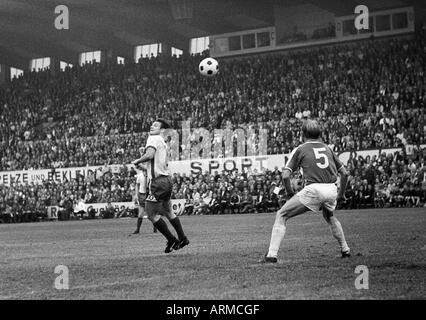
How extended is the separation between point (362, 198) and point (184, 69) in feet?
70.0

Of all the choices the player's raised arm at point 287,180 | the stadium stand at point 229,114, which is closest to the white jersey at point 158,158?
the player's raised arm at point 287,180

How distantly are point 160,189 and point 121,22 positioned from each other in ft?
138

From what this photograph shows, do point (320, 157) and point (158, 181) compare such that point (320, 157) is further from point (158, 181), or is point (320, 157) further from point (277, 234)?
point (158, 181)

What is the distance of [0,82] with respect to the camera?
62312mm

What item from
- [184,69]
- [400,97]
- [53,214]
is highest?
[184,69]

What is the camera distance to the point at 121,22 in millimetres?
51969

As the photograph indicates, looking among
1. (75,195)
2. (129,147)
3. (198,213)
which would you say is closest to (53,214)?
(75,195)

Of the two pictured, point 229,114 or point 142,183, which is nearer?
point 142,183

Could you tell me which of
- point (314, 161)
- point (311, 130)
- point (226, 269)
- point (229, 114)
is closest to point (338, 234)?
point (314, 161)

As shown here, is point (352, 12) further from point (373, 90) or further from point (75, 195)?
point (75, 195)

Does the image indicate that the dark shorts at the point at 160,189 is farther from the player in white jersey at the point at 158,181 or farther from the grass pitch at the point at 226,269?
the grass pitch at the point at 226,269

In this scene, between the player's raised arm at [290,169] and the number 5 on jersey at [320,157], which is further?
the number 5 on jersey at [320,157]

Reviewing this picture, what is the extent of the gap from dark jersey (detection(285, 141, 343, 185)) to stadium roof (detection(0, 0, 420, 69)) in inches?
1390

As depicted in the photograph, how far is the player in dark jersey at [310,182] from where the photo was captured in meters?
9.62
